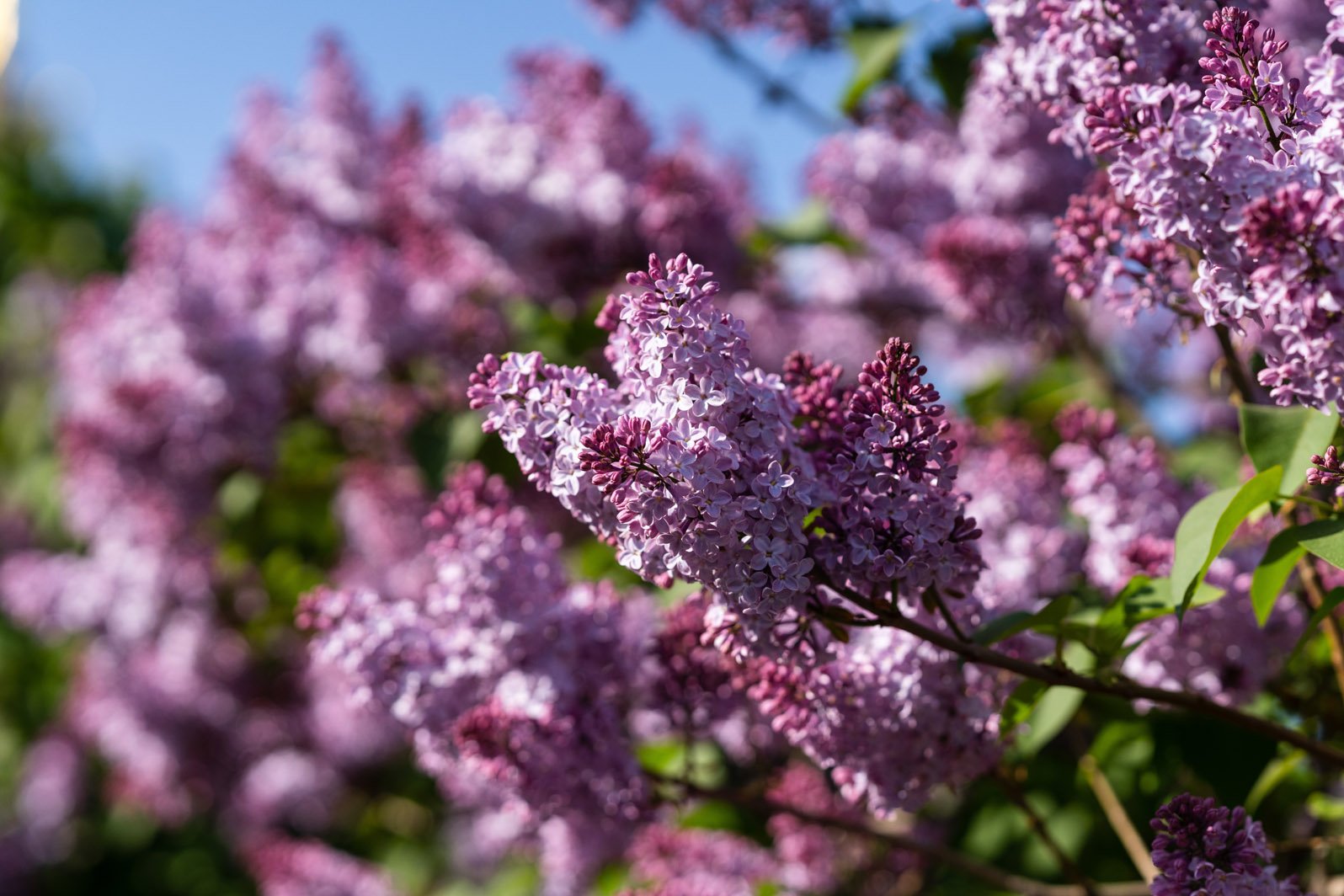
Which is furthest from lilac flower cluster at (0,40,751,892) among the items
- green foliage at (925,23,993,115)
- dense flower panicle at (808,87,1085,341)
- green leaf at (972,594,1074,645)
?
green leaf at (972,594,1074,645)

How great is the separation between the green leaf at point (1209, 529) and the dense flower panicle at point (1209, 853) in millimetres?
238

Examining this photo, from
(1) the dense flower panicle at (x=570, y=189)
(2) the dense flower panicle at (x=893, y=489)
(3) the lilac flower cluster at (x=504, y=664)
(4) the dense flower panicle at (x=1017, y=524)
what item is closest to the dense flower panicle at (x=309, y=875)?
(1) the dense flower panicle at (x=570, y=189)

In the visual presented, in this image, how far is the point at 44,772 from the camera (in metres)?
7.07

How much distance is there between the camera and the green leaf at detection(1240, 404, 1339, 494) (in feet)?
4.57

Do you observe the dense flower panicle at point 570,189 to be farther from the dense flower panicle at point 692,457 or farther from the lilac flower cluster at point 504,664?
the dense flower panicle at point 692,457

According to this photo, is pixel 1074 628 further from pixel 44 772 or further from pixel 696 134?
pixel 44 772

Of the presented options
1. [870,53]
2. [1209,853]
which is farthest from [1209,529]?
[870,53]

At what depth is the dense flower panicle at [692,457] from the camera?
4.20 ft

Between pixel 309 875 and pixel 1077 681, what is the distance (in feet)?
10.0

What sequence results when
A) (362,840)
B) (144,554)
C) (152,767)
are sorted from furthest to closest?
(362,840) → (152,767) → (144,554)

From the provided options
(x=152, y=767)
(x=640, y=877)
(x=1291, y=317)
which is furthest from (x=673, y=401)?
(x=152, y=767)

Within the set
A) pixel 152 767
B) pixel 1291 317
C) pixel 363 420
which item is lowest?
pixel 1291 317

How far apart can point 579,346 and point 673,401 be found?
199 cm

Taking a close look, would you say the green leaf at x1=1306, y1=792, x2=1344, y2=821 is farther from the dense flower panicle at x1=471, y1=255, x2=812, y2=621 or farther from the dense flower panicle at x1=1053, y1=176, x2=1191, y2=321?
the dense flower panicle at x1=471, y1=255, x2=812, y2=621
